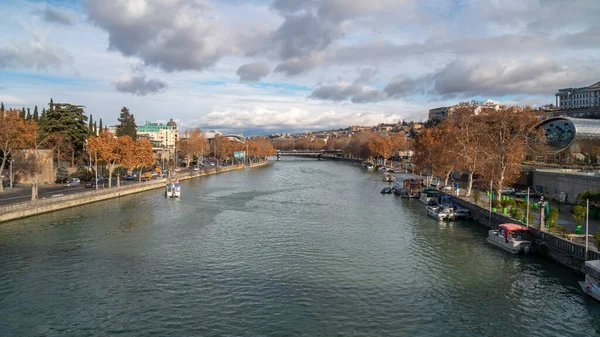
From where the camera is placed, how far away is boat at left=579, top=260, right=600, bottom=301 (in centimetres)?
1717

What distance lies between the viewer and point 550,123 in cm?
5984

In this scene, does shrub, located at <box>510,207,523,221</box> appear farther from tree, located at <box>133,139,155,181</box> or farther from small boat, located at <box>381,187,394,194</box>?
tree, located at <box>133,139,155,181</box>

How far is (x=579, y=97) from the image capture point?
123m

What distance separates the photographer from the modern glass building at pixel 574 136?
55594mm

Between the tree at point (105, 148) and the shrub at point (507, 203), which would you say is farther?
the tree at point (105, 148)

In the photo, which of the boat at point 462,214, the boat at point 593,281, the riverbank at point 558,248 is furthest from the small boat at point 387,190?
the boat at point 593,281

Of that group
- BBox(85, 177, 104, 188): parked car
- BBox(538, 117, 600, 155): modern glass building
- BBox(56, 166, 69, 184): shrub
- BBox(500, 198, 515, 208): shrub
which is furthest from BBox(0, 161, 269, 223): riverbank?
BBox(538, 117, 600, 155): modern glass building

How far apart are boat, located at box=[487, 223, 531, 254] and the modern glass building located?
3727 cm

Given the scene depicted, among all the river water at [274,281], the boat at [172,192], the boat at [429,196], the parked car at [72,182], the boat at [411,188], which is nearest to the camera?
the river water at [274,281]

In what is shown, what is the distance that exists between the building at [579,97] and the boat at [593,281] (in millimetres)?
107086

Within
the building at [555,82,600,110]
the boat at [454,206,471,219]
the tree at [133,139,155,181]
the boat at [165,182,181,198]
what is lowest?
the boat at [454,206,471,219]

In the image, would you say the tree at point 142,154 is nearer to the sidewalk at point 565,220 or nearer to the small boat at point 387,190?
the small boat at point 387,190

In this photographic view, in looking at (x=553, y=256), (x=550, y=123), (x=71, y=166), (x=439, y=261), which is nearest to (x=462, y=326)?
(x=439, y=261)

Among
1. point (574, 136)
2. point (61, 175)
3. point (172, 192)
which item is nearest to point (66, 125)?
point (61, 175)
